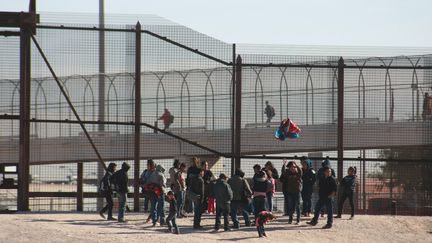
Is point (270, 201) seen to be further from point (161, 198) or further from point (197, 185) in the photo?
point (161, 198)

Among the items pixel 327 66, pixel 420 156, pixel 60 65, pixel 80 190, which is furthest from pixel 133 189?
pixel 420 156

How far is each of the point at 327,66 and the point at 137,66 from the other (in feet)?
13.0

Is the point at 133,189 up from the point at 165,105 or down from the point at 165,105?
down

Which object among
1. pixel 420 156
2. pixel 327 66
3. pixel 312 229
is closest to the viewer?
pixel 312 229

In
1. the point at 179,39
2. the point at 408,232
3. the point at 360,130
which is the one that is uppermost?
the point at 179,39

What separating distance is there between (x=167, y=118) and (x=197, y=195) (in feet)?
9.88

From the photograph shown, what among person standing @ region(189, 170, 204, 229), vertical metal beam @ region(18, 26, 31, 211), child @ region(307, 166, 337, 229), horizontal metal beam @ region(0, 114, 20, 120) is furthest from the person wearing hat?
horizontal metal beam @ region(0, 114, 20, 120)

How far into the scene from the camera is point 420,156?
31.0m

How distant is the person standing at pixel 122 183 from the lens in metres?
25.0

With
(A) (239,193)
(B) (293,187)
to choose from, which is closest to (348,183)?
(B) (293,187)

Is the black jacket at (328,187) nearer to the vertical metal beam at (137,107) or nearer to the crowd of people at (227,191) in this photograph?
the crowd of people at (227,191)

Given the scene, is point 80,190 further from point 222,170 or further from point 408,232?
point 408,232

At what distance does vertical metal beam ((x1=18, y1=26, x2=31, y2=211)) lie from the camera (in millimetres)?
26688

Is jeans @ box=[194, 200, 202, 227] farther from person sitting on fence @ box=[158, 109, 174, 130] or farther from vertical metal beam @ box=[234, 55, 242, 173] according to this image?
person sitting on fence @ box=[158, 109, 174, 130]
